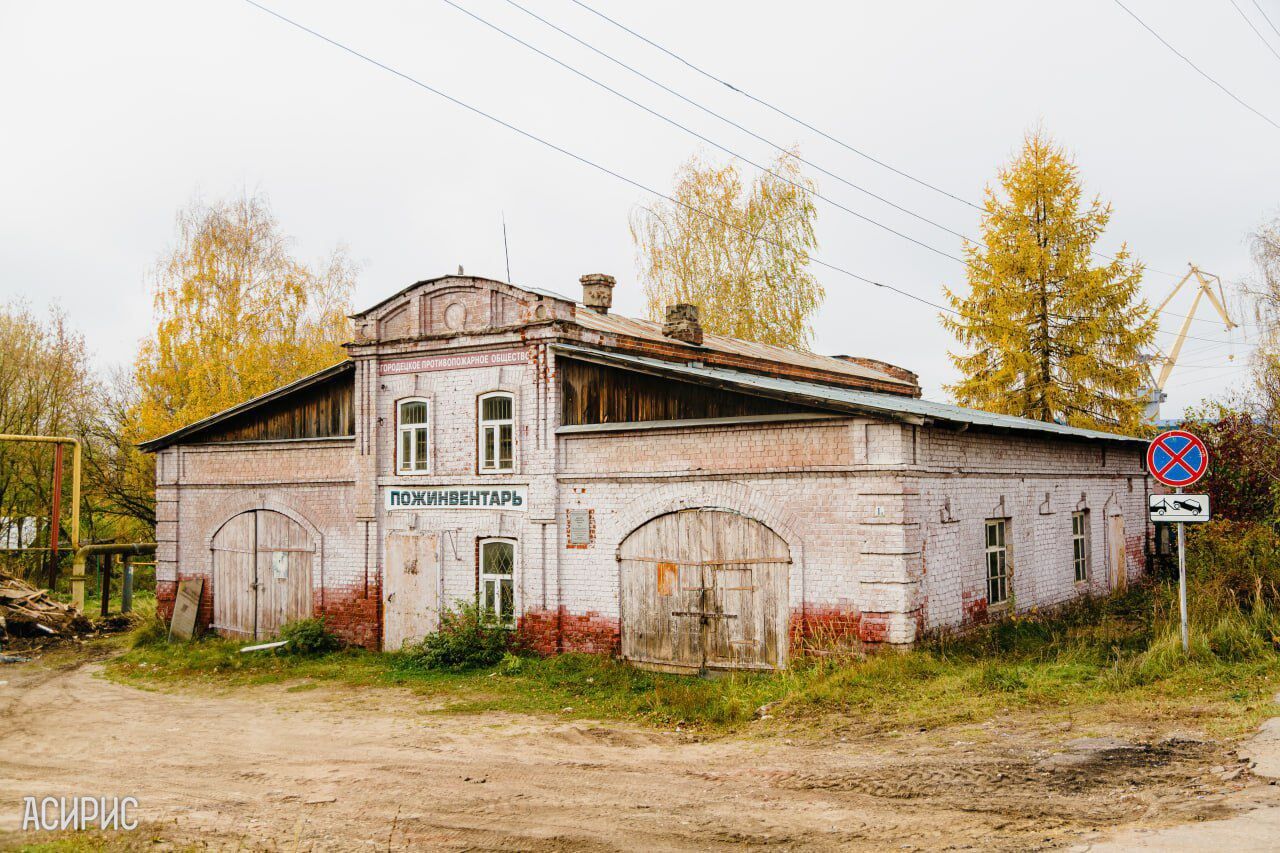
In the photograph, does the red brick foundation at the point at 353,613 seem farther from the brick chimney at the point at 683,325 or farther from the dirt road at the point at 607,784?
the brick chimney at the point at 683,325

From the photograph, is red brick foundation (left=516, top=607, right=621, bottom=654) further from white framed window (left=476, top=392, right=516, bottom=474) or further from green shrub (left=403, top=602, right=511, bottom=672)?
white framed window (left=476, top=392, right=516, bottom=474)

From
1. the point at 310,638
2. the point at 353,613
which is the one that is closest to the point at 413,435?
the point at 353,613

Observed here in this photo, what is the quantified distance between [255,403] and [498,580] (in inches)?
254

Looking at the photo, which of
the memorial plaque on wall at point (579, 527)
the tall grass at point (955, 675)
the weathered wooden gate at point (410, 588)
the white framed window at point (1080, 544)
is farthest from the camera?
the white framed window at point (1080, 544)

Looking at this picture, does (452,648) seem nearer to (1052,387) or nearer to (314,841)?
(314,841)

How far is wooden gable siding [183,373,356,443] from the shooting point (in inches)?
720

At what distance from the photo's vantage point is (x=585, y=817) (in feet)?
26.5

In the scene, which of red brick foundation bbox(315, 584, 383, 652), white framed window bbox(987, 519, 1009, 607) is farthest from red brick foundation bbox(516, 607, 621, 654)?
white framed window bbox(987, 519, 1009, 607)

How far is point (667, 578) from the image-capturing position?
47.6 feet

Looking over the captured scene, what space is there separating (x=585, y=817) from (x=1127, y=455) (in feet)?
57.1

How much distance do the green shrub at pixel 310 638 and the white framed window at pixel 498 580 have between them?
3.35 meters

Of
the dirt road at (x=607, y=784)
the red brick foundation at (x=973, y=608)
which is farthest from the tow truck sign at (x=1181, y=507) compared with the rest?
the dirt road at (x=607, y=784)

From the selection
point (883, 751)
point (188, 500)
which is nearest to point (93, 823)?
point (883, 751)

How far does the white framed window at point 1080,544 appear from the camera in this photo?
1839cm
